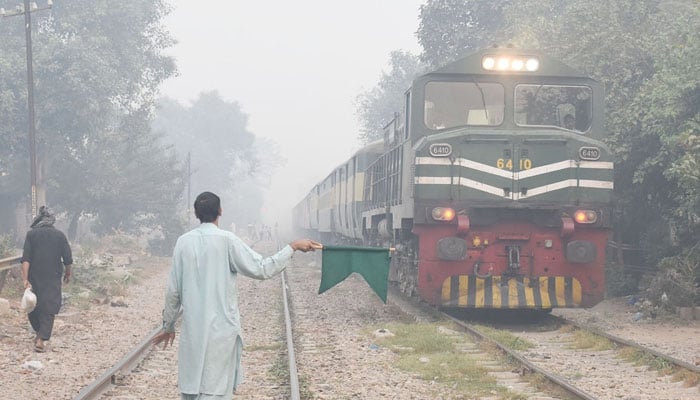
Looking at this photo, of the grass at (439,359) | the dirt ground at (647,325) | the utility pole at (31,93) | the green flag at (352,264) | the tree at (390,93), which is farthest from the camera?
the tree at (390,93)

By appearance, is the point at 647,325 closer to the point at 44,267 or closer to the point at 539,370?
the point at 539,370

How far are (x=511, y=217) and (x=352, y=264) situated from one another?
632 cm

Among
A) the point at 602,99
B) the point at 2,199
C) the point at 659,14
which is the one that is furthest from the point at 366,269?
the point at 2,199

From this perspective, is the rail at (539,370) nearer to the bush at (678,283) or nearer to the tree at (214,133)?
the bush at (678,283)

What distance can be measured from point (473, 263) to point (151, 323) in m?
5.38

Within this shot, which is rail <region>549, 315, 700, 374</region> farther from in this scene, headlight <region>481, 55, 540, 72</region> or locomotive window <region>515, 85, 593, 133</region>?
headlight <region>481, 55, 540, 72</region>

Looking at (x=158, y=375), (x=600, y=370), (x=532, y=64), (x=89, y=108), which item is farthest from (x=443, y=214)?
(x=89, y=108)

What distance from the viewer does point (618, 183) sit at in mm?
17547

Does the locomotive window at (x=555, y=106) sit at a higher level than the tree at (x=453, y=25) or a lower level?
lower

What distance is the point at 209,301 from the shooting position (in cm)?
499

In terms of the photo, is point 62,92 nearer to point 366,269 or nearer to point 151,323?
point 151,323

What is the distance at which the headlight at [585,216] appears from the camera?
39.9 ft

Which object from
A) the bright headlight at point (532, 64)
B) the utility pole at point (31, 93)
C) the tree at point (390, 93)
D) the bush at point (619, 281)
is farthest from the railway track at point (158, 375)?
the tree at point (390, 93)

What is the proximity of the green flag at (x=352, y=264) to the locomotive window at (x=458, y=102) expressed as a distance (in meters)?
6.35
